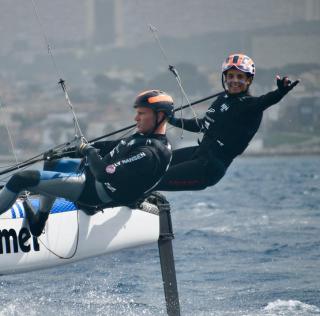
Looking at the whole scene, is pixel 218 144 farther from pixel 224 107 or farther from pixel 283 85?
pixel 283 85

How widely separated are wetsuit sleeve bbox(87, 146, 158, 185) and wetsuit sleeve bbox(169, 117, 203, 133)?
828mm

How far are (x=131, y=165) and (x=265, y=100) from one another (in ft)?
3.22

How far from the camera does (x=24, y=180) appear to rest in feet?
22.9

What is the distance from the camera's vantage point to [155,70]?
9900 cm

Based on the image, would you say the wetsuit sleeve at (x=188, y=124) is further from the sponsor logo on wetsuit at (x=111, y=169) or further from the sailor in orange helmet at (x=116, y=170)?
the sponsor logo on wetsuit at (x=111, y=169)

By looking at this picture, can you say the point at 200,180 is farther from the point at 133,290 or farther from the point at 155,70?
the point at 155,70

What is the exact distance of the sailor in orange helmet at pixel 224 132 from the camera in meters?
7.35

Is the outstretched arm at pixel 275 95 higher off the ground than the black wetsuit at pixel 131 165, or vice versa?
the outstretched arm at pixel 275 95

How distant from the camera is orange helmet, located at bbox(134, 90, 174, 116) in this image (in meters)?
6.90

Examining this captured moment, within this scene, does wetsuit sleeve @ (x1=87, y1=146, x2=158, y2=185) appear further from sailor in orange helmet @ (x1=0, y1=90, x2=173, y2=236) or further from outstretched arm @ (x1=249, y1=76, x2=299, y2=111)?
outstretched arm @ (x1=249, y1=76, x2=299, y2=111)

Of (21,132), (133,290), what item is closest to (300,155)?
(21,132)

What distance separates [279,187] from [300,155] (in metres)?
33.4

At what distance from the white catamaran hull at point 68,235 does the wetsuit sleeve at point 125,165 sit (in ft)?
2.61

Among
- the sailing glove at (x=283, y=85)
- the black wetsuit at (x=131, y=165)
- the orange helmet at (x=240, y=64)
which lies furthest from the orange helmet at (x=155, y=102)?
the sailing glove at (x=283, y=85)
